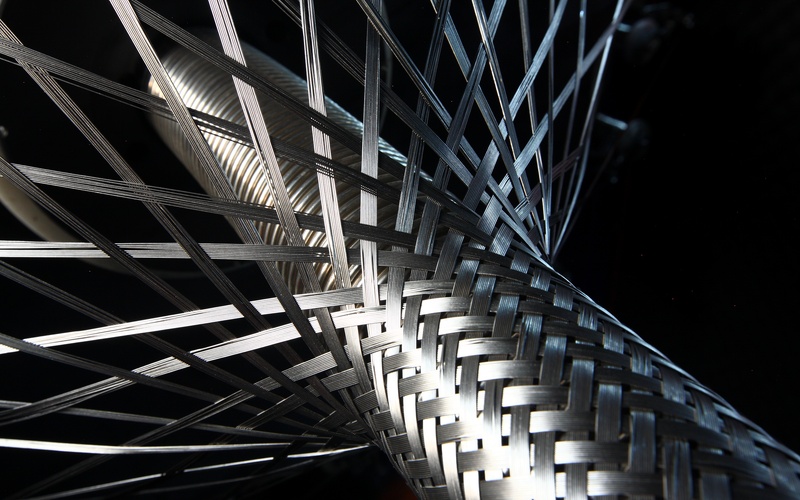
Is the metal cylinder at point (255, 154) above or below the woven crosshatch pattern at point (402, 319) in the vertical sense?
above

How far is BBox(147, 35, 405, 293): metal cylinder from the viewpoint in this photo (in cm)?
36

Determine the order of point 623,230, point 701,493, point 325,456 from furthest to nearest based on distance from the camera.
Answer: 1. point 623,230
2. point 325,456
3. point 701,493

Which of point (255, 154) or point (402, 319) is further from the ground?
point (255, 154)

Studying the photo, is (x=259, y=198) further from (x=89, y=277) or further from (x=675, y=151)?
(x=675, y=151)

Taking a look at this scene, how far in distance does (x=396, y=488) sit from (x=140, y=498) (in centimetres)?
19

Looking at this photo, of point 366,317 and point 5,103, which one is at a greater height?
point 5,103

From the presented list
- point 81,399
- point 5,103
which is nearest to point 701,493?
point 81,399

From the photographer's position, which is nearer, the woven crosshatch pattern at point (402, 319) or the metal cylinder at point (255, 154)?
the woven crosshatch pattern at point (402, 319)

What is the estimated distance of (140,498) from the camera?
0.45 metres

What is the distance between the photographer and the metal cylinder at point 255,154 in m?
0.36

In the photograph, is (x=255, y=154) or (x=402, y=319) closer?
(x=402, y=319)

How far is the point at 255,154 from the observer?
1.31 ft

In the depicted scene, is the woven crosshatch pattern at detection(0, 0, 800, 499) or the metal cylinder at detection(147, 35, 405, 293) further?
the metal cylinder at detection(147, 35, 405, 293)

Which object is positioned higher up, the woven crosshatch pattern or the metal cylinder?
the metal cylinder
